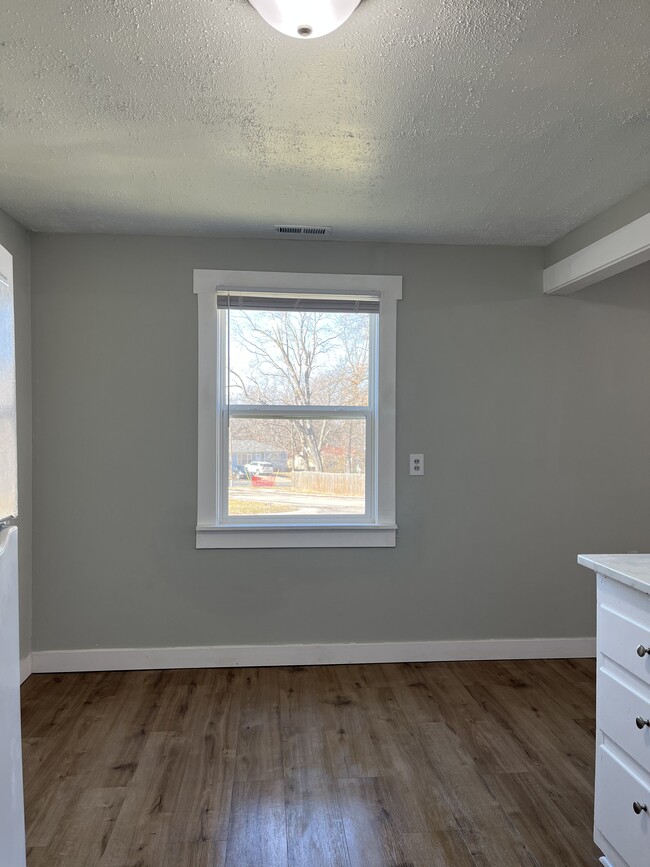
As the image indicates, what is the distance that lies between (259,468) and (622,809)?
2354mm

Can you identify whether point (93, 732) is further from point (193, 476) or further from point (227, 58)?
point (227, 58)

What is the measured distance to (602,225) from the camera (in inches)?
119

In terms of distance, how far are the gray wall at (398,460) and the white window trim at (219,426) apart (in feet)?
0.21

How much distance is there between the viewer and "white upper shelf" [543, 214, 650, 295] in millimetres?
2740

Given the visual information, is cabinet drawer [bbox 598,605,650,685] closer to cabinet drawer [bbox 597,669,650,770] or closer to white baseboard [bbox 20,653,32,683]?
cabinet drawer [bbox 597,669,650,770]

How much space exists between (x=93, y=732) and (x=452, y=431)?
7.85ft

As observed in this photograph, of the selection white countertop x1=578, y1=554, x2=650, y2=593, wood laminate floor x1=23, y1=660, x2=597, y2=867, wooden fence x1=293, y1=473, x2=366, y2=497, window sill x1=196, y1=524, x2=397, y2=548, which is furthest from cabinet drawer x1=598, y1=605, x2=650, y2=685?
wooden fence x1=293, y1=473, x2=366, y2=497

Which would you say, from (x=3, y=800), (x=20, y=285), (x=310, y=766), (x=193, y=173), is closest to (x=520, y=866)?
(x=310, y=766)

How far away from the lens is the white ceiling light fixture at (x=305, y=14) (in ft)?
4.70

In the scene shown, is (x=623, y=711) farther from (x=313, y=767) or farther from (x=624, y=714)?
(x=313, y=767)

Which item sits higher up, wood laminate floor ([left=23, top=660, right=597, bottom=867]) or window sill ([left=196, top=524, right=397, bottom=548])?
window sill ([left=196, top=524, right=397, bottom=548])

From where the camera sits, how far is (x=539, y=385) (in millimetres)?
3662

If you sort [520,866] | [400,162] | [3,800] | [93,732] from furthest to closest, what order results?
[93,732] < [400,162] < [520,866] < [3,800]

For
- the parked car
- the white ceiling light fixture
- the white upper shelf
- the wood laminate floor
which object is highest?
the white ceiling light fixture
